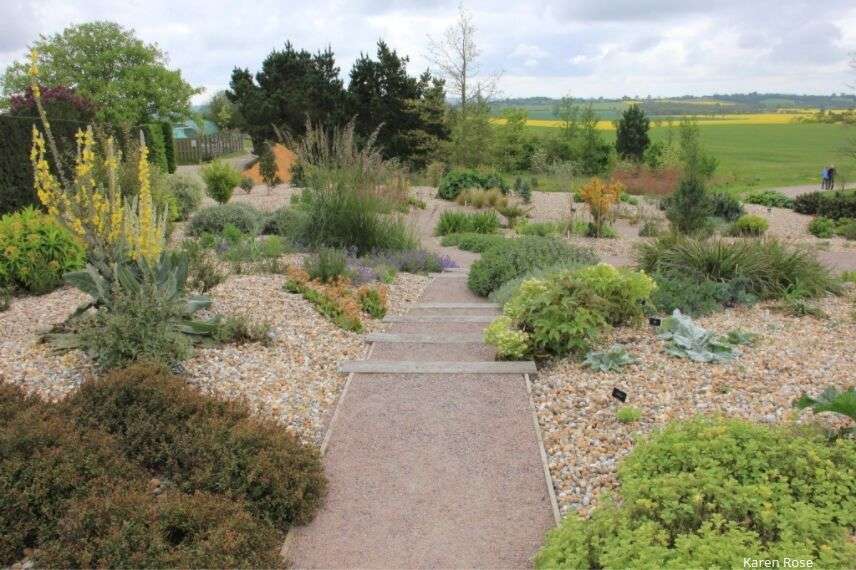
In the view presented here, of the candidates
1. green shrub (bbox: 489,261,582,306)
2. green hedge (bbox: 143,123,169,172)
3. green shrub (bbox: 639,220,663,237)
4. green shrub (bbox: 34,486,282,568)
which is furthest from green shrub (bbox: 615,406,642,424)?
green hedge (bbox: 143,123,169,172)

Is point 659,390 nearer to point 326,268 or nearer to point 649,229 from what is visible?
point 326,268

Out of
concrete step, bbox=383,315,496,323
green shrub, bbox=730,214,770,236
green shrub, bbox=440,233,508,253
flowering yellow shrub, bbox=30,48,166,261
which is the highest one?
flowering yellow shrub, bbox=30,48,166,261

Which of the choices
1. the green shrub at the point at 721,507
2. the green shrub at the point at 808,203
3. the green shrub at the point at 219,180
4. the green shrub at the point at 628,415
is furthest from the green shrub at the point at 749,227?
the green shrub at the point at 721,507

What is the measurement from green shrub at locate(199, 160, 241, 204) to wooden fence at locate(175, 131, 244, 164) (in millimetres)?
16719

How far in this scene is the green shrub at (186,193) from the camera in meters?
A: 14.3

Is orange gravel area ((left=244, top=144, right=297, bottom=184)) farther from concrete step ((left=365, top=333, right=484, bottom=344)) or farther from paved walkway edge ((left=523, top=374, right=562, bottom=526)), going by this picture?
paved walkway edge ((left=523, top=374, right=562, bottom=526))

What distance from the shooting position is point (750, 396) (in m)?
4.16

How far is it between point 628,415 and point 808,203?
17386 millimetres

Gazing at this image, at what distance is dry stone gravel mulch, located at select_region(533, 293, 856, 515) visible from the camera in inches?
143

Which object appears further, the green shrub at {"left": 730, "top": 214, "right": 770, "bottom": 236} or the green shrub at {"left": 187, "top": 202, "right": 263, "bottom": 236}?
the green shrub at {"left": 730, "top": 214, "right": 770, "bottom": 236}

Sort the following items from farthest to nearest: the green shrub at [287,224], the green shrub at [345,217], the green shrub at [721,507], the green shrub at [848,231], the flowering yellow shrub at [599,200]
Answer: the green shrub at [848,231], the flowering yellow shrub at [599,200], the green shrub at [287,224], the green shrub at [345,217], the green shrub at [721,507]

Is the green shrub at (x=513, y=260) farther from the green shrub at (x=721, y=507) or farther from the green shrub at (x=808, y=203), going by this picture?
the green shrub at (x=808, y=203)

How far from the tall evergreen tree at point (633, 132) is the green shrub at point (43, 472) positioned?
102ft

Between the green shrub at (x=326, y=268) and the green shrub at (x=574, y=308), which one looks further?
the green shrub at (x=326, y=268)
